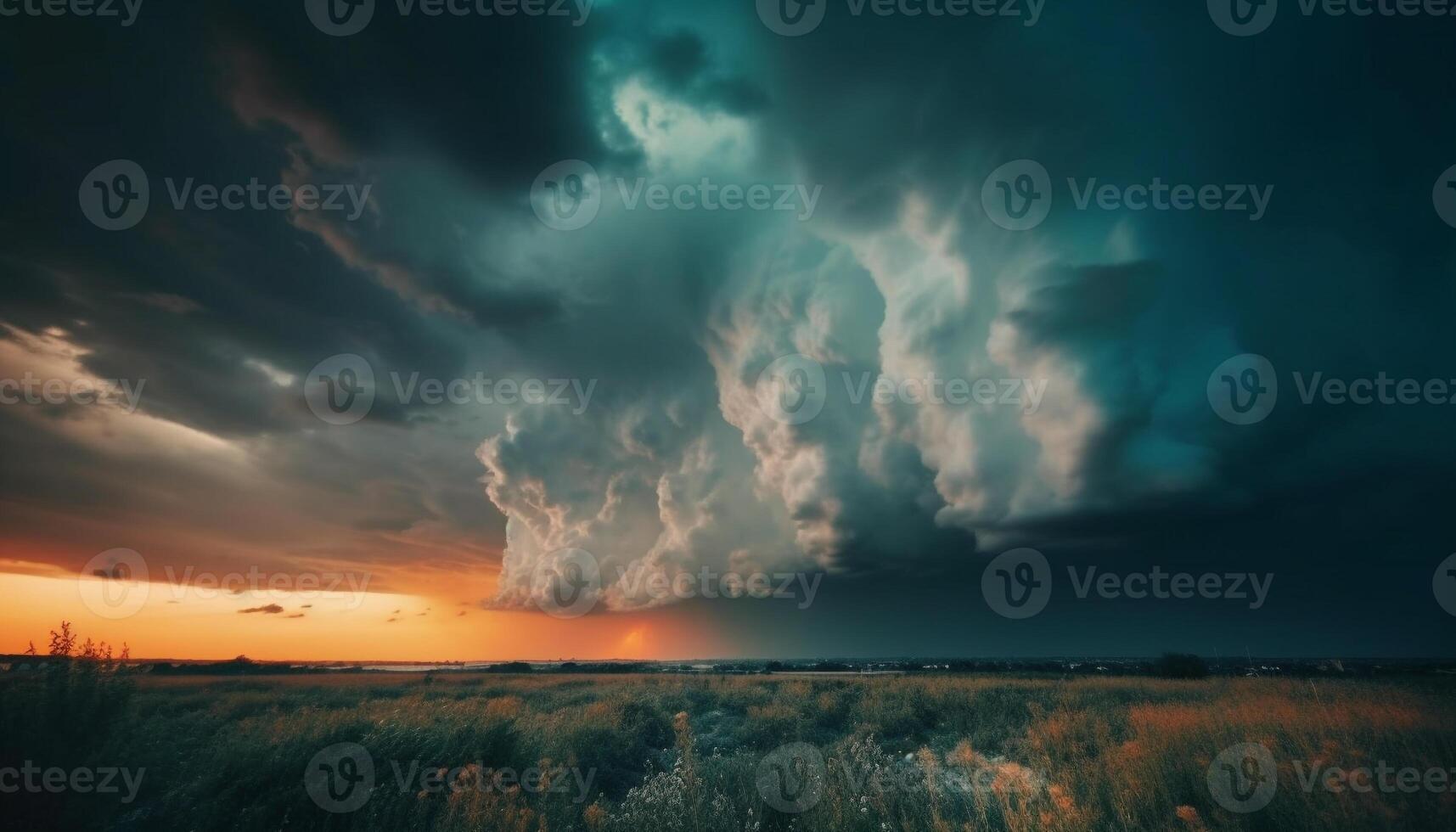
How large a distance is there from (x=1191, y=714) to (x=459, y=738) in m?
19.6

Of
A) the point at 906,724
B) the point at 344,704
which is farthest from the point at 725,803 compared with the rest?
the point at 344,704

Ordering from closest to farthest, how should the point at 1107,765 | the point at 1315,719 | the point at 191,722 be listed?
the point at 1107,765 → the point at 1315,719 → the point at 191,722

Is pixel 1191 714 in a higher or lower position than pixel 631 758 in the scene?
higher

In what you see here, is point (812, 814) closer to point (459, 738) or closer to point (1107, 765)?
point (1107, 765)

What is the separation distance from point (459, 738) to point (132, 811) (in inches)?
205

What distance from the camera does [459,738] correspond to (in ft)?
40.8

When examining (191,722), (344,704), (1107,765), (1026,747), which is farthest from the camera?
(344,704)

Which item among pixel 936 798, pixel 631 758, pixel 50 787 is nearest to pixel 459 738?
pixel 631 758

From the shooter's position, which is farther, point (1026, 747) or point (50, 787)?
point (1026, 747)

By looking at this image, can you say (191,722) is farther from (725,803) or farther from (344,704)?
(725,803)

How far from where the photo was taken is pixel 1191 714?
1488cm

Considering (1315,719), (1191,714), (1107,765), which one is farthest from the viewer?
(1191,714)

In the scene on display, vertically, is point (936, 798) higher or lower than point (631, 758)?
higher

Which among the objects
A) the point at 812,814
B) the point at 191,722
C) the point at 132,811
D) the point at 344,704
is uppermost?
the point at 812,814
